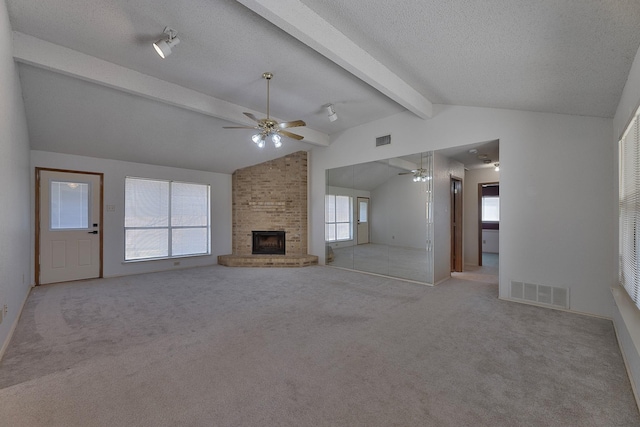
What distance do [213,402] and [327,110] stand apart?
4.57 metres

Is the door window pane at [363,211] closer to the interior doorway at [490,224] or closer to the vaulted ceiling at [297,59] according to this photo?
the vaulted ceiling at [297,59]

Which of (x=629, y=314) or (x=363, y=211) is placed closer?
(x=629, y=314)

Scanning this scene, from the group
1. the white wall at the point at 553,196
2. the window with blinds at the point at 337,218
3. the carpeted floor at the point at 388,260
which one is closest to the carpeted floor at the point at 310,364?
the white wall at the point at 553,196

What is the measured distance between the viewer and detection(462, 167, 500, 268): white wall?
663 cm

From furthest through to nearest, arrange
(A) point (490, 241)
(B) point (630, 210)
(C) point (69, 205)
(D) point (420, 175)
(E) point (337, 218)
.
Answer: (A) point (490, 241), (E) point (337, 218), (C) point (69, 205), (D) point (420, 175), (B) point (630, 210)

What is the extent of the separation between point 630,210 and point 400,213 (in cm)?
310

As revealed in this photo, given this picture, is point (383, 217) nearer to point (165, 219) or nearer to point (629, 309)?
point (629, 309)

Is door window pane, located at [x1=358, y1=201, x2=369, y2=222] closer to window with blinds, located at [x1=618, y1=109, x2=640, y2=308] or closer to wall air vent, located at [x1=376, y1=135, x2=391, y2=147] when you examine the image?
wall air vent, located at [x1=376, y1=135, x2=391, y2=147]

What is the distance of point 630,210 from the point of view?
2490mm

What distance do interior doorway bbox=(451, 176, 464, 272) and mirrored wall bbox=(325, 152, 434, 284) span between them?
138 centimetres

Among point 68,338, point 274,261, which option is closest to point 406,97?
point 274,261

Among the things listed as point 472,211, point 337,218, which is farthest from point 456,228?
point 337,218

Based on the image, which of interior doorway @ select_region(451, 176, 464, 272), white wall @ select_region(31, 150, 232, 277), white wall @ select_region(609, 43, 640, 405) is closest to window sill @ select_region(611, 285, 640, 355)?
white wall @ select_region(609, 43, 640, 405)

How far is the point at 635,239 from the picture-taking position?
2277 mm
